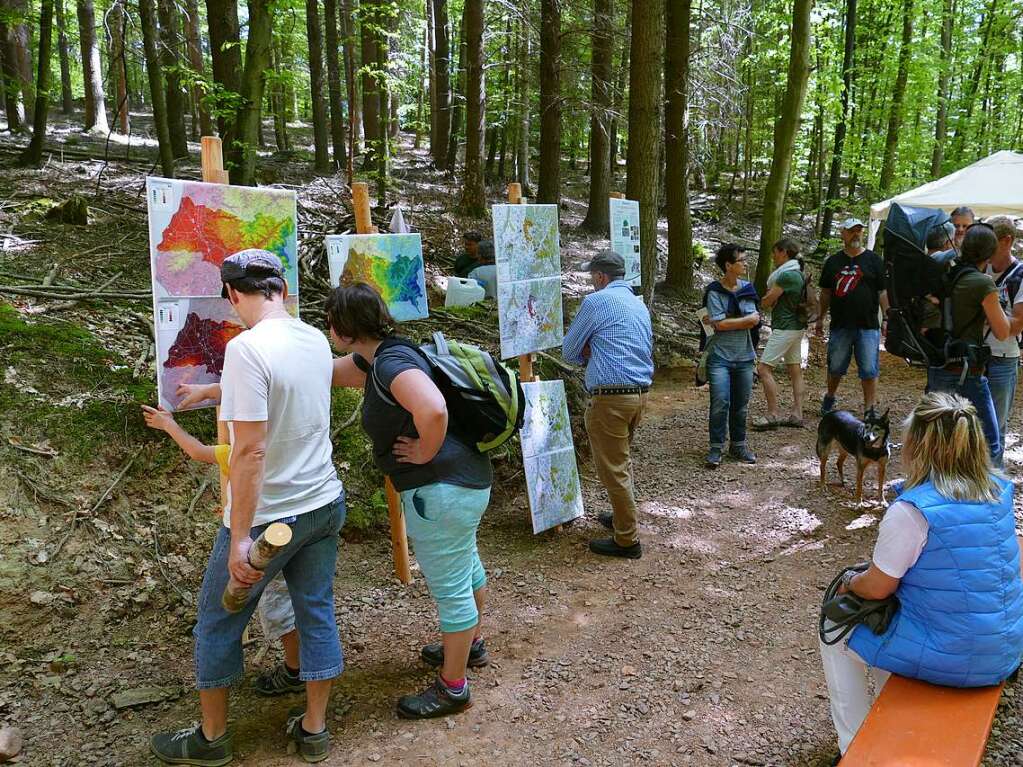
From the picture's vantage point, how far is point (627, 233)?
6137 millimetres

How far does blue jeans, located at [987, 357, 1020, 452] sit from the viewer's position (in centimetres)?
470

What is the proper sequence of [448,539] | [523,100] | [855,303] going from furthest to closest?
[523,100] < [855,303] < [448,539]

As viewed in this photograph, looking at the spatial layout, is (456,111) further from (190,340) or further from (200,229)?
(190,340)

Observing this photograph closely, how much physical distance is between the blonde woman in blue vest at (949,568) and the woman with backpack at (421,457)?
1.55m

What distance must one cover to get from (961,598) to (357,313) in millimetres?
2425

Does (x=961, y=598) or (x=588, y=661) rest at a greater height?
(x=961, y=598)

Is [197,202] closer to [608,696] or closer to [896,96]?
[608,696]

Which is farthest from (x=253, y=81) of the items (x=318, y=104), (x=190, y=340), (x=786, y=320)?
(x=318, y=104)

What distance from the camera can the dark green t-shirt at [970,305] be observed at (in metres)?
4.41

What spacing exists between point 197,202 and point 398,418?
5.01 feet

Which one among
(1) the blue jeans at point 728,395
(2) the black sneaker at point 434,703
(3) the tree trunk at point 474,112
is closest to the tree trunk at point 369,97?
(3) the tree trunk at point 474,112

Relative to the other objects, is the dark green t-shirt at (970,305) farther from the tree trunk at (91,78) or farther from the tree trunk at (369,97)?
the tree trunk at (91,78)

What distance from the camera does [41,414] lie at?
12.8 feet

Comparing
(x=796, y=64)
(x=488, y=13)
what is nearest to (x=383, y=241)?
(x=796, y=64)
